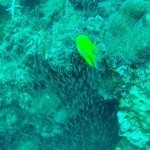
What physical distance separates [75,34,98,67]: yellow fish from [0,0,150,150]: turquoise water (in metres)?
0.01

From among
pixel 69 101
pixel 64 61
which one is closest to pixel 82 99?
pixel 69 101

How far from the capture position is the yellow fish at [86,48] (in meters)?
3.78

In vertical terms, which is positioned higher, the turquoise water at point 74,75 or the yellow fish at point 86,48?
the yellow fish at point 86,48

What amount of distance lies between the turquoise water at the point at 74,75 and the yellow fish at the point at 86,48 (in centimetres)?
1

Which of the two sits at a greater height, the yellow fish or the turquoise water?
the yellow fish

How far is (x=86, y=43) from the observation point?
12.5 feet

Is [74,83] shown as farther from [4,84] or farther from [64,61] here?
[4,84]

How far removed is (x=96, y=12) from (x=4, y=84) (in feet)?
6.98

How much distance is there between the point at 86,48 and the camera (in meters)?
3.76

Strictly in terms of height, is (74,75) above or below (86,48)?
below

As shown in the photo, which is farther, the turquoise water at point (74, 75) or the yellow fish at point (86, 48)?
the yellow fish at point (86, 48)

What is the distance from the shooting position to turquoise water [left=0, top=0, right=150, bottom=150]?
3652mm

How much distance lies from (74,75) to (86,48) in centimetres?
66

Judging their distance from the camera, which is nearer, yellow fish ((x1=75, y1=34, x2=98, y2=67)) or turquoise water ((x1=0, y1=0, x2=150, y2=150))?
turquoise water ((x1=0, y1=0, x2=150, y2=150))
